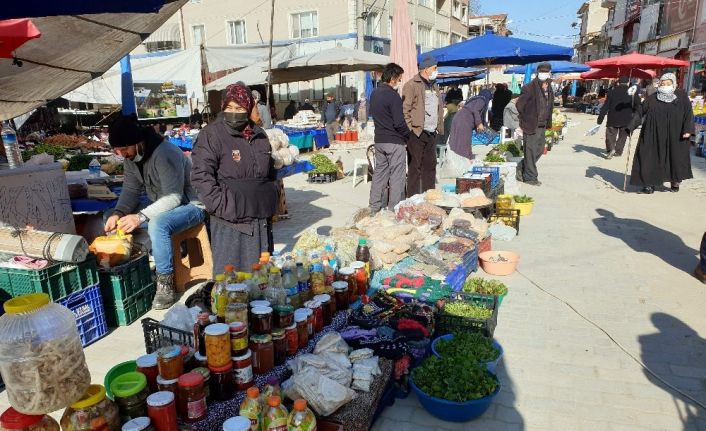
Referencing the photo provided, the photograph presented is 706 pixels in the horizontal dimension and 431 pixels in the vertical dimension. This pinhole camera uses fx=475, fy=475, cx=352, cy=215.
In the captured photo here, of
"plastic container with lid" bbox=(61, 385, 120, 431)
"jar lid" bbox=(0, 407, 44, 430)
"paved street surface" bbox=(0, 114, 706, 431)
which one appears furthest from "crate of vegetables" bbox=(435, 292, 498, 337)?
"jar lid" bbox=(0, 407, 44, 430)

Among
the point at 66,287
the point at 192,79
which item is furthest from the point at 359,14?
the point at 66,287

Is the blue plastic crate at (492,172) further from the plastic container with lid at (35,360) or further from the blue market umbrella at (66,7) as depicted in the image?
the plastic container with lid at (35,360)

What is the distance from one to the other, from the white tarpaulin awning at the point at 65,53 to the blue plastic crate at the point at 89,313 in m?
2.58

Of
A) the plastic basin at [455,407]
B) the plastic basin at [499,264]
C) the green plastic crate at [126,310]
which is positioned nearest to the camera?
the plastic basin at [455,407]

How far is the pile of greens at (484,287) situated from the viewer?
467 cm

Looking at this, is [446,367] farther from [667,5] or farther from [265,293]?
[667,5]

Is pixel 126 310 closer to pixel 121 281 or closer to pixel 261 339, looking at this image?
pixel 121 281

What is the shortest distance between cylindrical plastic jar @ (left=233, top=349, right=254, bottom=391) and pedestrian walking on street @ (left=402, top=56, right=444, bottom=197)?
5478 mm

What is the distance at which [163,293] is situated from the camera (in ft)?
15.7

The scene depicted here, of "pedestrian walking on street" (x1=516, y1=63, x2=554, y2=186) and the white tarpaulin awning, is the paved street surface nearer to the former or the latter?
"pedestrian walking on street" (x1=516, y1=63, x2=554, y2=186)

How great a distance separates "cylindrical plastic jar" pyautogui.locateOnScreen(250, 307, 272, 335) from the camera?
2791mm

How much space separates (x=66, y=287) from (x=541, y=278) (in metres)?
4.75

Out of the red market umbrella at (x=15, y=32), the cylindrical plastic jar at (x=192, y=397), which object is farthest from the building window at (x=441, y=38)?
the cylindrical plastic jar at (x=192, y=397)

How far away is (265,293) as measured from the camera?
10.2ft
